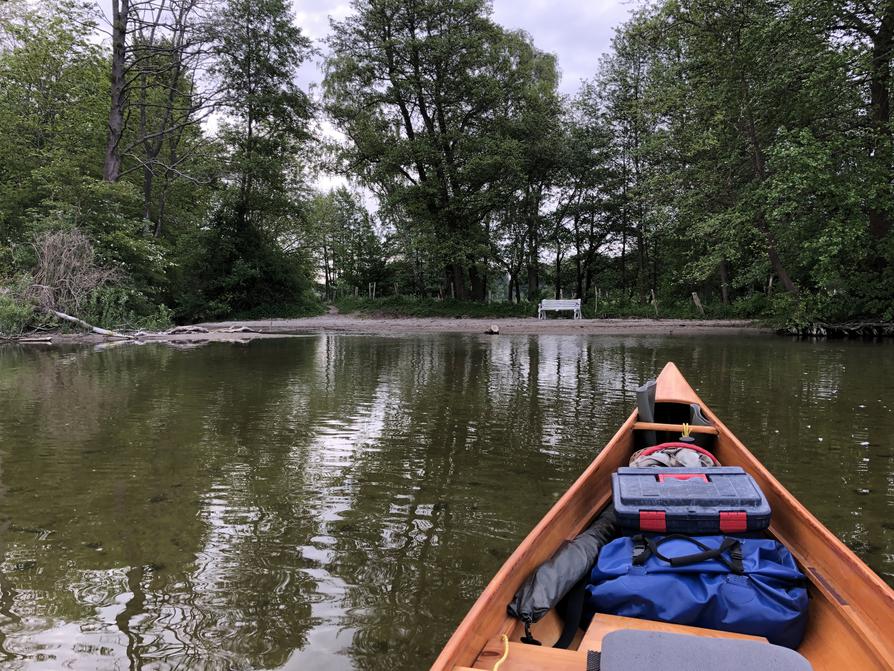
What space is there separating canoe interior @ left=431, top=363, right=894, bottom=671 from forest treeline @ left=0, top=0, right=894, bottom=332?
47.2 feet

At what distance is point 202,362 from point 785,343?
15.2 m

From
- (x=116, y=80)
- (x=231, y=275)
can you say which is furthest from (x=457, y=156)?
(x=116, y=80)

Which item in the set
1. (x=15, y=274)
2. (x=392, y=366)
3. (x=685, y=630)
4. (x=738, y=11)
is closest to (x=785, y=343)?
(x=738, y=11)

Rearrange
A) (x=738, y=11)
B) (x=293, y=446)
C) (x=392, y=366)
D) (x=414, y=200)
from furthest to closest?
(x=414, y=200) < (x=738, y=11) < (x=392, y=366) < (x=293, y=446)

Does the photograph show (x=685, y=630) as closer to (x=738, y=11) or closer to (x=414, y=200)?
(x=738, y=11)

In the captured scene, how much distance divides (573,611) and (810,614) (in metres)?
0.94

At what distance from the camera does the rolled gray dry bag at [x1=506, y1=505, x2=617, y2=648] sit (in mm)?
2039

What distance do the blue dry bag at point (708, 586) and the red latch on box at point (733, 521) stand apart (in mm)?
67

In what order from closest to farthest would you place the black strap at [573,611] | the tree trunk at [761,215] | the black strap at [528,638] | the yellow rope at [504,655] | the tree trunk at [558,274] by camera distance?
the yellow rope at [504,655]
the black strap at [528,638]
the black strap at [573,611]
the tree trunk at [761,215]
the tree trunk at [558,274]

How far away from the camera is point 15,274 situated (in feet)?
49.9

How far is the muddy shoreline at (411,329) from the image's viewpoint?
1531cm

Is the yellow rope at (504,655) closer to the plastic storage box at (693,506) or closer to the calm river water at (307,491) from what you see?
the calm river water at (307,491)

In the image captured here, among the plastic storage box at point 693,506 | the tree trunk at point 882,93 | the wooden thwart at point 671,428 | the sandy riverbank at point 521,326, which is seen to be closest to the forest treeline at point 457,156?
the tree trunk at point 882,93

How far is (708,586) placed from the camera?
2.12 m
